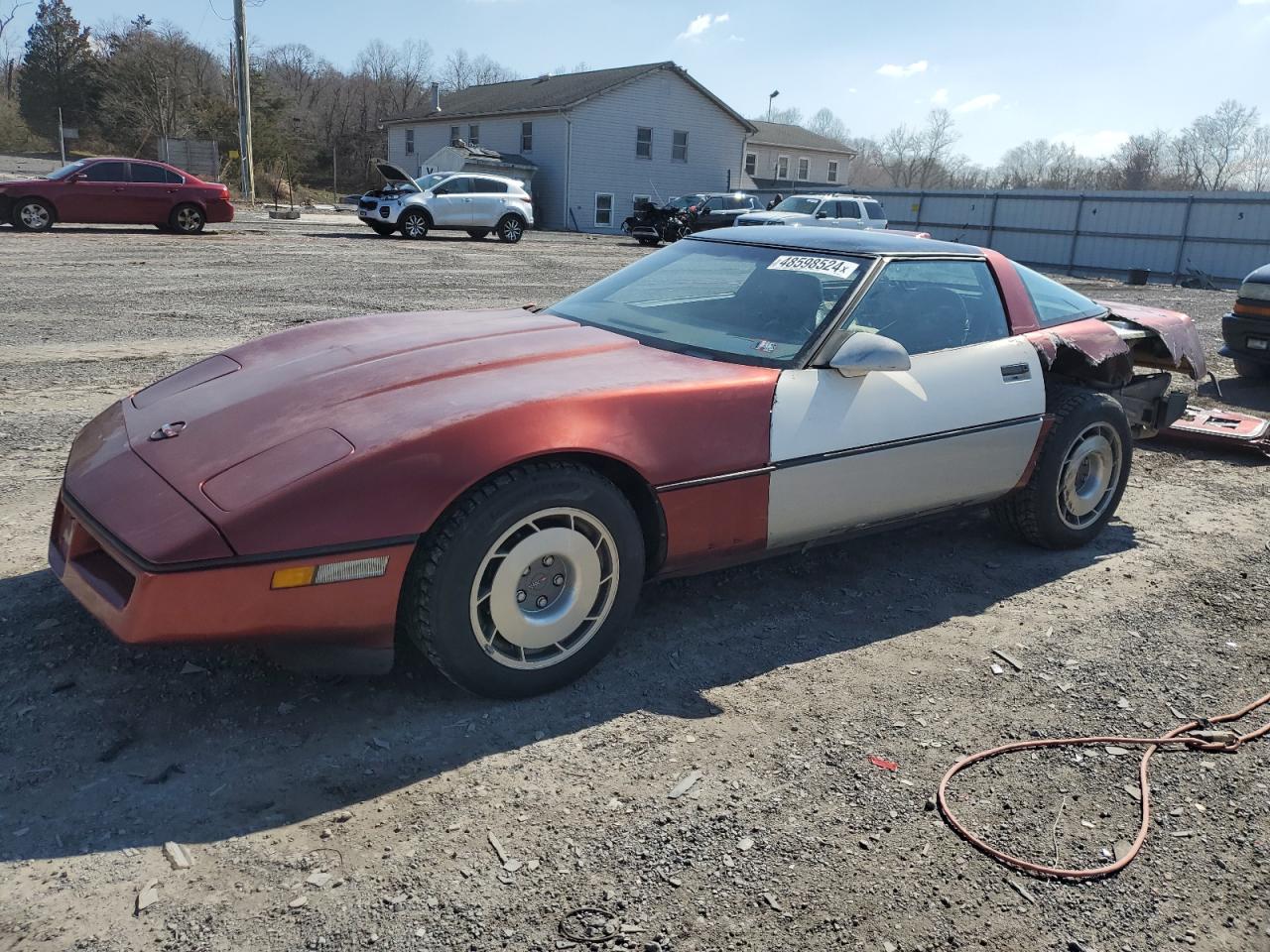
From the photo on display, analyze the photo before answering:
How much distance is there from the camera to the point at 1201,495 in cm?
595

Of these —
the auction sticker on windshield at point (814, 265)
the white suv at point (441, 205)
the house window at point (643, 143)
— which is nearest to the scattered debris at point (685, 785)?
the auction sticker on windshield at point (814, 265)

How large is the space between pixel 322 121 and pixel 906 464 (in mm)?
72865

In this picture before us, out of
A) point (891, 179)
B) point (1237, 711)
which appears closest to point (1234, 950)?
point (1237, 711)

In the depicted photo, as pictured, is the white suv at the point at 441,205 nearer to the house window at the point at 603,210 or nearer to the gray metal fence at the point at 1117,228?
the gray metal fence at the point at 1117,228

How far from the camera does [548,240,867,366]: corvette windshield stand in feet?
12.6

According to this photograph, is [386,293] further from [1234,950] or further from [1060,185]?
[1060,185]

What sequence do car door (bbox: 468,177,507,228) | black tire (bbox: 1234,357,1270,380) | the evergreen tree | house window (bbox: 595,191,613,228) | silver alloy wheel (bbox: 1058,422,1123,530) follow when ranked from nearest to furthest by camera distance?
silver alloy wheel (bbox: 1058,422,1123,530)
black tire (bbox: 1234,357,1270,380)
car door (bbox: 468,177,507,228)
house window (bbox: 595,191,613,228)
the evergreen tree

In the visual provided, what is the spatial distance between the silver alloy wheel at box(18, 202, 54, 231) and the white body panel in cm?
1930

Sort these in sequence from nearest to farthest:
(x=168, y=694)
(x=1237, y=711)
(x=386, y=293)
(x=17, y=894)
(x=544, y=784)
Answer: (x=17, y=894)
(x=544, y=784)
(x=168, y=694)
(x=1237, y=711)
(x=386, y=293)

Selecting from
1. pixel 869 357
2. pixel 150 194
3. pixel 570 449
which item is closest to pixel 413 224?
pixel 150 194

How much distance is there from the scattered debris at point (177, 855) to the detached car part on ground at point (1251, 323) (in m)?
9.62

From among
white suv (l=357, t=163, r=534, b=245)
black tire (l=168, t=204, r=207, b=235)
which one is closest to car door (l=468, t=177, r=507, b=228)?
white suv (l=357, t=163, r=534, b=245)

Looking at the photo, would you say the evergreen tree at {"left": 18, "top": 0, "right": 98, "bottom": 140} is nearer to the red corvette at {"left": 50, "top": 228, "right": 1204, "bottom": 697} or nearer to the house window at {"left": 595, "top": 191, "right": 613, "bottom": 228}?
the house window at {"left": 595, "top": 191, "right": 613, "bottom": 228}

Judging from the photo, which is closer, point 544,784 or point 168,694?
point 544,784
